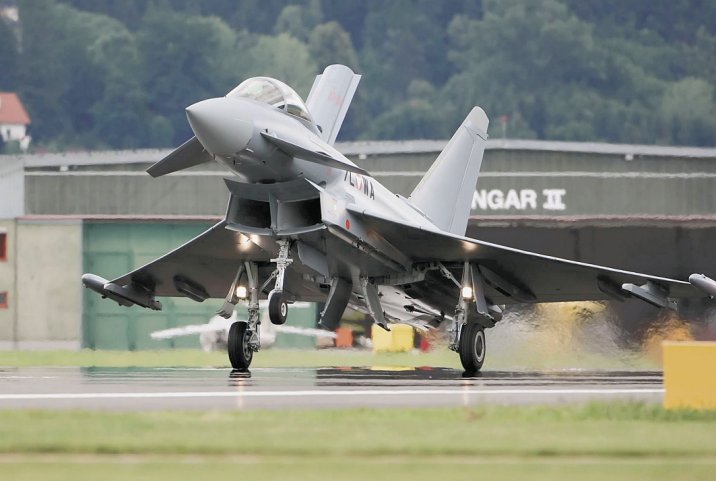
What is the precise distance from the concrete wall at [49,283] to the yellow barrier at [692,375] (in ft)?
71.4

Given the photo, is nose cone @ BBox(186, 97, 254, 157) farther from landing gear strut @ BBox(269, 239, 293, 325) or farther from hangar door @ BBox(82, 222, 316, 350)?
hangar door @ BBox(82, 222, 316, 350)

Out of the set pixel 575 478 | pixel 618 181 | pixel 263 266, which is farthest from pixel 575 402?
pixel 618 181

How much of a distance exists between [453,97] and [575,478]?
108 meters

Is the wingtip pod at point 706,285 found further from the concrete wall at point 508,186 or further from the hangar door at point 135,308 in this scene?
the hangar door at point 135,308

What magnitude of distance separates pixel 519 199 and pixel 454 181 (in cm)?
1143

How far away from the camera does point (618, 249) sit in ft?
94.6

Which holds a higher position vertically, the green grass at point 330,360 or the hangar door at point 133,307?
the hangar door at point 133,307

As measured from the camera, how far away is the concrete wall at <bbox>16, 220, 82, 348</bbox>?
109 feet

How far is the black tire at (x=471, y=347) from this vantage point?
19844mm

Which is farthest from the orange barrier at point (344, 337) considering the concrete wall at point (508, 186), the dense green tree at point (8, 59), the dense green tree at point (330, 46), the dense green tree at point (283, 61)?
the dense green tree at point (330, 46)

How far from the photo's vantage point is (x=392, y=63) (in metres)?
128

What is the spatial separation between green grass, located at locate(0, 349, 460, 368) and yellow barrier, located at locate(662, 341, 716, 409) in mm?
10980

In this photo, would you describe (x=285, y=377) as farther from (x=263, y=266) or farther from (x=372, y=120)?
(x=372, y=120)

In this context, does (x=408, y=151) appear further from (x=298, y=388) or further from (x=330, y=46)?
(x=330, y=46)
